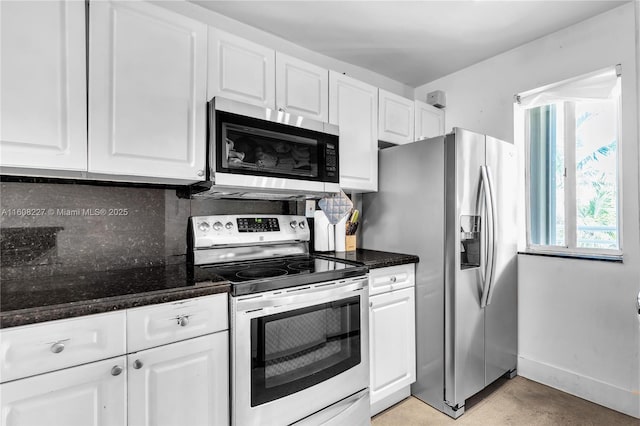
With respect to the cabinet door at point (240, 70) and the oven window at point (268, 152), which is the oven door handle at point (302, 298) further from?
the cabinet door at point (240, 70)

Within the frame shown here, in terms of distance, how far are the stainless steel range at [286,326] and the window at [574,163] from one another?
1644 millimetres

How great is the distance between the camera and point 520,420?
1.95 meters

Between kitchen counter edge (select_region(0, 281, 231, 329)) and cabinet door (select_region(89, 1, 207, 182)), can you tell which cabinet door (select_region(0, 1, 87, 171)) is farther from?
kitchen counter edge (select_region(0, 281, 231, 329))

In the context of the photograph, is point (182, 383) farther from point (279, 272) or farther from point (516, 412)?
point (516, 412)

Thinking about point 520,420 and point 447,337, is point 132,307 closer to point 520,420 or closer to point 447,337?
point 447,337

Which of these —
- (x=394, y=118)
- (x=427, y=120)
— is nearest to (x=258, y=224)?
(x=394, y=118)

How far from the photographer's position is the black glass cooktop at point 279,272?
4.71ft

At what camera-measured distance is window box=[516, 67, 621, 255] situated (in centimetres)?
216

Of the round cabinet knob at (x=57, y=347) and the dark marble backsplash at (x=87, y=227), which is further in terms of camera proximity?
the dark marble backsplash at (x=87, y=227)

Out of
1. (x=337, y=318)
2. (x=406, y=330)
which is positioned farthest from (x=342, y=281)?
(x=406, y=330)

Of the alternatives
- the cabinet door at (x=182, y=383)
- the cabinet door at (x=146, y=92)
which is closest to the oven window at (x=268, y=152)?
the cabinet door at (x=146, y=92)

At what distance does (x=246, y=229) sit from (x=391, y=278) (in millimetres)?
967

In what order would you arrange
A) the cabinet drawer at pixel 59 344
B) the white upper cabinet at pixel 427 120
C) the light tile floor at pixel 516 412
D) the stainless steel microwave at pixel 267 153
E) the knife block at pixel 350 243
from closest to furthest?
the cabinet drawer at pixel 59 344 → the stainless steel microwave at pixel 267 153 → the light tile floor at pixel 516 412 → the knife block at pixel 350 243 → the white upper cabinet at pixel 427 120

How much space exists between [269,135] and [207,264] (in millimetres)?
804
